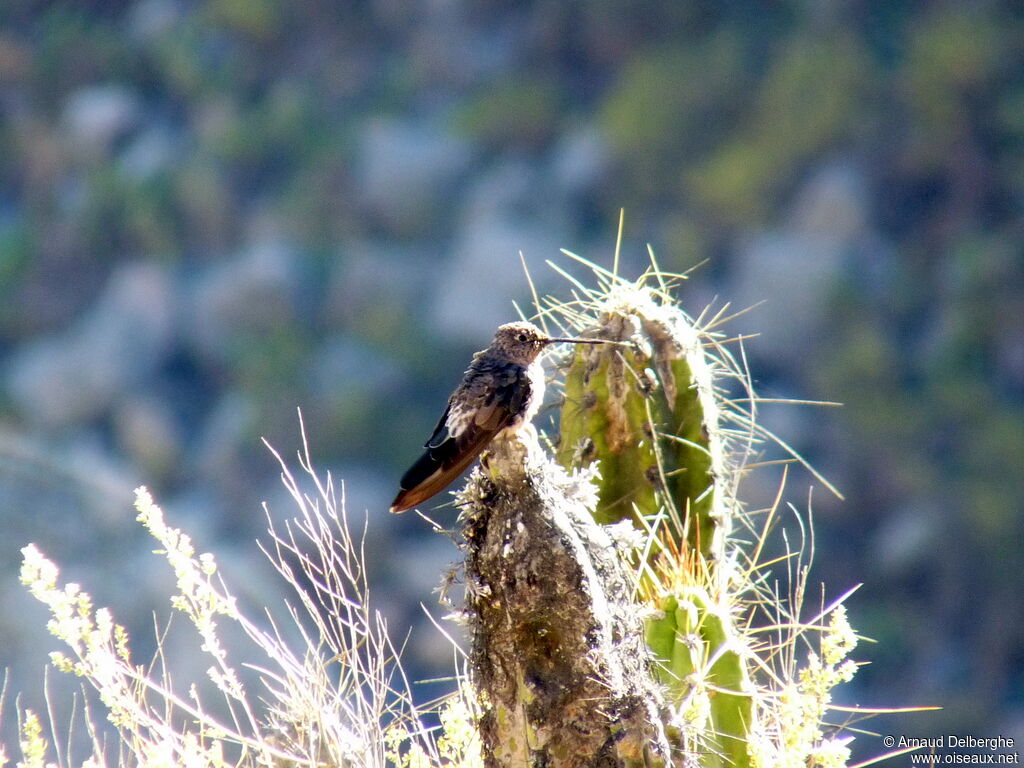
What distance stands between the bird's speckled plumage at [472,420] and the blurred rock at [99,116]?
13.8 metres

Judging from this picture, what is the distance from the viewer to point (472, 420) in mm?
2094

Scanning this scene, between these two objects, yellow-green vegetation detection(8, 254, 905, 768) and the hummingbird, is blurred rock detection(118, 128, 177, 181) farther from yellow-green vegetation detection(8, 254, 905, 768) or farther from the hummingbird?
the hummingbird

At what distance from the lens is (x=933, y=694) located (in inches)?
366

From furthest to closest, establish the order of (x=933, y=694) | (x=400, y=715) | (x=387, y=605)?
(x=387, y=605) → (x=933, y=694) → (x=400, y=715)

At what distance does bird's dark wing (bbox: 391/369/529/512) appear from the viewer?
82.3 inches

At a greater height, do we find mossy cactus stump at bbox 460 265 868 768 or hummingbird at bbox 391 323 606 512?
hummingbird at bbox 391 323 606 512

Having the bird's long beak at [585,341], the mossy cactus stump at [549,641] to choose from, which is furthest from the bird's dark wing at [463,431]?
the bird's long beak at [585,341]

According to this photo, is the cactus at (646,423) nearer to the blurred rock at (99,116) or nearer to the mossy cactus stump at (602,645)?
the mossy cactus stump at (602,645)

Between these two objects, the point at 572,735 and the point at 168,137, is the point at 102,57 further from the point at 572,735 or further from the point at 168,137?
the point at 572,735

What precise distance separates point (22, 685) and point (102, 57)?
10.6 meters

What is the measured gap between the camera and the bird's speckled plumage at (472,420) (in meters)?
2.09

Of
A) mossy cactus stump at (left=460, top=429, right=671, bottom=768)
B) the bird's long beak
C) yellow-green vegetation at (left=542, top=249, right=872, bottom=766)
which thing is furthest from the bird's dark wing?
yellow-green vegetation at (left=542, top=249, right=872, bottom=766)

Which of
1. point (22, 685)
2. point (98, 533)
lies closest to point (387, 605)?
point (98, 533)

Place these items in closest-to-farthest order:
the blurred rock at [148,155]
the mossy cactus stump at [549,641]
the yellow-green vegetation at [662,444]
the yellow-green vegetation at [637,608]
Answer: the mossy cactus stump at [549,641]
the yellow-green vegetation at [637,608]
the yellow-green vegetation at [662,444]
the blurred rock at [148,155]
